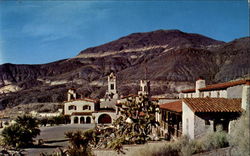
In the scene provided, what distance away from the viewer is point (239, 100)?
1541cm

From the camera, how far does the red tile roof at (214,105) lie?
46.3ft

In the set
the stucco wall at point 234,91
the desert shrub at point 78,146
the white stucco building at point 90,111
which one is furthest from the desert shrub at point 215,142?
the white stucco building at point 90,111

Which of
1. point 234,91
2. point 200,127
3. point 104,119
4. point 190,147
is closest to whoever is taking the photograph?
point 190,147

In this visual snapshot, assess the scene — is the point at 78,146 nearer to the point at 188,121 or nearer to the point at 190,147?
the point at 190,147

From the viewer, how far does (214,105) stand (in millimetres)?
14805

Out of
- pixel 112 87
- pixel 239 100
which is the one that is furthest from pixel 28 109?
pixel 239 100

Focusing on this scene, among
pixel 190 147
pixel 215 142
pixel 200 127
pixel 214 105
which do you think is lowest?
pixel 190 147

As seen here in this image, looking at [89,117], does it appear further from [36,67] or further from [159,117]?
[36,67]

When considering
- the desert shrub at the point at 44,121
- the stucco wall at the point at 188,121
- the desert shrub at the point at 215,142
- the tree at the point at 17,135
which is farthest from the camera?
the desert shrub at the point at 44,121

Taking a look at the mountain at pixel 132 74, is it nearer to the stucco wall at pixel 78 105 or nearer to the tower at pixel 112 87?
the tower at pixel 112 87

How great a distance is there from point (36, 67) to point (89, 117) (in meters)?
158

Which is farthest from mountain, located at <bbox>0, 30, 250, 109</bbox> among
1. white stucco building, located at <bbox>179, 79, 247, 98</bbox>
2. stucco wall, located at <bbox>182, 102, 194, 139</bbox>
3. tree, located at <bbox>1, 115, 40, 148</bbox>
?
stucco wall, located at <bbox>182, 102, 194, 139</bbox>

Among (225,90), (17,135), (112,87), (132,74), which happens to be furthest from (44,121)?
(132,74)

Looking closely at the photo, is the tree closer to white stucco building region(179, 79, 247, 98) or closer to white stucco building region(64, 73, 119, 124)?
white stucco building region(179, 79, 247, 98)
